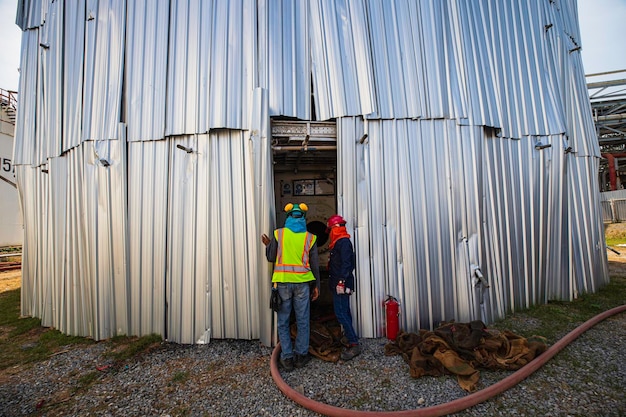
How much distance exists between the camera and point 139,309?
497 centimetres

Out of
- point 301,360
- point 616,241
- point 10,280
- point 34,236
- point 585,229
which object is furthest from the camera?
point 616,241

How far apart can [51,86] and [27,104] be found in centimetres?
125

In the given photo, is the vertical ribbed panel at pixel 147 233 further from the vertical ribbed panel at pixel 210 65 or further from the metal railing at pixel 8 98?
the metal railing at pixel 8 98

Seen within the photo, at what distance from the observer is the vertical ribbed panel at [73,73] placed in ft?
18.2

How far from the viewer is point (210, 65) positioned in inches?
198

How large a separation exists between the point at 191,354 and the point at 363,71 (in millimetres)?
5693

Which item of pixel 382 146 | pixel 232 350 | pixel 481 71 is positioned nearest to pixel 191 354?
pixel 232 350

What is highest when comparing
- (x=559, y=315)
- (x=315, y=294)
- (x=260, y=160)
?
(x=260, y=160)

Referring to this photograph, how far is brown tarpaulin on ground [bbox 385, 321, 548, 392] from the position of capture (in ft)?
11.6

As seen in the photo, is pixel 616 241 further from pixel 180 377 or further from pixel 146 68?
pixel 146 68

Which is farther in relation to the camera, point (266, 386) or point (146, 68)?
point (146, 68)

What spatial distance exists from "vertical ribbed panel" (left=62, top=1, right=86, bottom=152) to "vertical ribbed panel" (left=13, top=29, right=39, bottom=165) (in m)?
1.47

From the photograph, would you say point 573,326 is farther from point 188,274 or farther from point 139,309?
point 139,309

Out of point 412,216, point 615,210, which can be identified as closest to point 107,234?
point 412,216
